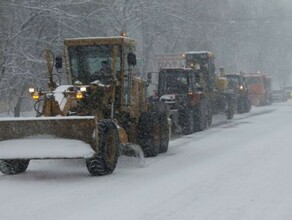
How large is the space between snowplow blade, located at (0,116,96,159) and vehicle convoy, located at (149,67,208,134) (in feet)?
35.6

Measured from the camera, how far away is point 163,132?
55.1ft

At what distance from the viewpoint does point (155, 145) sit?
15883 mm

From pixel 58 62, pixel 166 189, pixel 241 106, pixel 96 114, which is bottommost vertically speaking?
pixel 241 106

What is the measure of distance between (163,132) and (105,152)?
178 inches

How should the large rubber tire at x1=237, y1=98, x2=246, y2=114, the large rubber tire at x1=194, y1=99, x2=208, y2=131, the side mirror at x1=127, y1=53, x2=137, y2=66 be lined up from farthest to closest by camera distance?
the large rubber tire at x1=237, y1=98, x2=246, y2=114
the large rubber tire at x1=194, y1=99, x2=208, y2=131
the side mirror at x1=127, y1=53, x2=137, y2=66

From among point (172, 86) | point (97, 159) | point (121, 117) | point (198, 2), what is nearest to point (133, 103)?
point (121, 117)

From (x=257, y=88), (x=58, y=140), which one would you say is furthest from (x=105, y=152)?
(x=257, y=88)

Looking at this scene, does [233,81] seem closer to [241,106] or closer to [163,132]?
[241,106]

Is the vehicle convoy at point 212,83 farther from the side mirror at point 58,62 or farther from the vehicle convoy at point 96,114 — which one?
the side mirror at point 58,62

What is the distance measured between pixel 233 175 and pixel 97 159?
→ 246 cm

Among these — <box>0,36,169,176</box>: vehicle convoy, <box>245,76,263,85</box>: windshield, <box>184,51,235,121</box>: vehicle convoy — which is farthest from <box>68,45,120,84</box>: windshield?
<box>245,76,263,85</box>: windshield

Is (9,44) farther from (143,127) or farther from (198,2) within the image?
(198,2)

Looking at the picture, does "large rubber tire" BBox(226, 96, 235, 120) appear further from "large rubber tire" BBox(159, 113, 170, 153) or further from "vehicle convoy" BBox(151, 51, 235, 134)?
"large rubber tire" BBox(159, 113, 170, 153)

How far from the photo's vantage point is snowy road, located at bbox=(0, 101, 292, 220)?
355 inches
